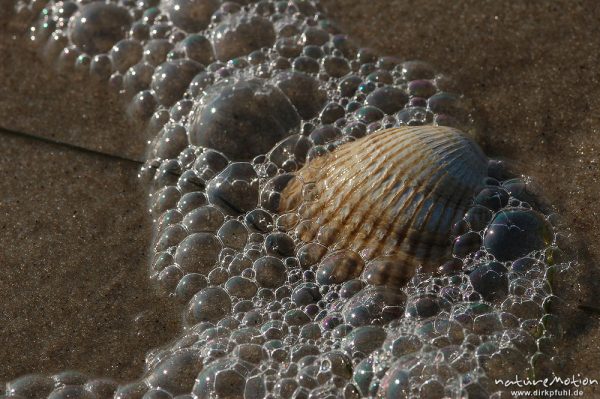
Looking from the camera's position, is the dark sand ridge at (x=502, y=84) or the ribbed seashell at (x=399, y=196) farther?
the dark sand ridge at (x=502, y=84)

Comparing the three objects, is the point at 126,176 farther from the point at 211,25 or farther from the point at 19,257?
the point at 211,25

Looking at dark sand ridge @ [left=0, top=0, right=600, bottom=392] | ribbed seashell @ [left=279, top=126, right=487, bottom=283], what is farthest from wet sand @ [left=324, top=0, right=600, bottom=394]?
ribbed seashell @ [left=279, top=126, right=487, bottom=283]

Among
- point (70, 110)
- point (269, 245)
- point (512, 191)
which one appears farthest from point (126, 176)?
point (512, 191)

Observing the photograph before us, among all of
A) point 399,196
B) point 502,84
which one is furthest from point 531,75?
point 399,196

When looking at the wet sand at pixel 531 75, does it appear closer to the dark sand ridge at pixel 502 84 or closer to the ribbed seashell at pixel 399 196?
the dark sand ridge at pixel 502 84

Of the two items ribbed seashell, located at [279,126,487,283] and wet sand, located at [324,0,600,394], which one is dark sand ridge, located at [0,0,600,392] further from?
ribbed seashell, located at [279,126,487,283]

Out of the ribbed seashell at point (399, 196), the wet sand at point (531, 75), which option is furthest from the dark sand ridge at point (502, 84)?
the ribbed seashell at point (399, 196)

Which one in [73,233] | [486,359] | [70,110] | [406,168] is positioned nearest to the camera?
[486,359]
